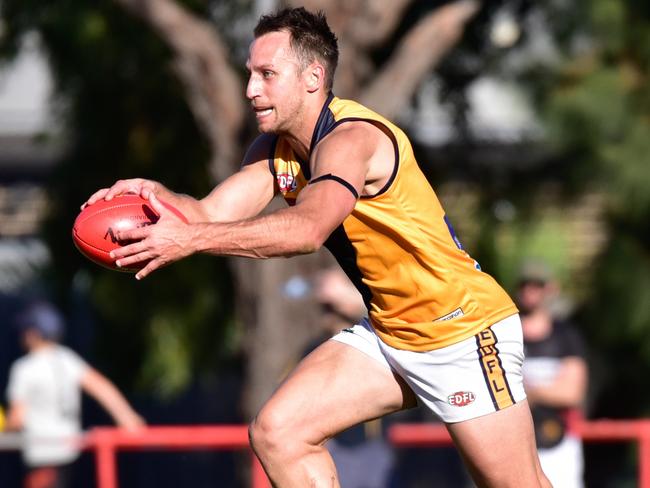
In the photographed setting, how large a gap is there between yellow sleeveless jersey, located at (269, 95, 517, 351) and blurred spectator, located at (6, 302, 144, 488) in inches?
142

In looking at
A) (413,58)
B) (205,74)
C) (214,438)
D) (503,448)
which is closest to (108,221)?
(503,448)

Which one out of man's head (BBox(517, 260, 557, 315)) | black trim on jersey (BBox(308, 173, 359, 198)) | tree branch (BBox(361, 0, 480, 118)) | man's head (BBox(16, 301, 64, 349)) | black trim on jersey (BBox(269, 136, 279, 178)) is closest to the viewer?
black trim on jersey (BBox(308, 173, 359, 198))

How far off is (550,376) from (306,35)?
343 centimetres

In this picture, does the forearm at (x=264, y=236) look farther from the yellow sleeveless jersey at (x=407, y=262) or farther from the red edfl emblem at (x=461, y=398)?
the red edfl emblem at (x=461, y=398)

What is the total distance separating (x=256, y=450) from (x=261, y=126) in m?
1.15

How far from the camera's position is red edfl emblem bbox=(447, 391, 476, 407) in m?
5.05

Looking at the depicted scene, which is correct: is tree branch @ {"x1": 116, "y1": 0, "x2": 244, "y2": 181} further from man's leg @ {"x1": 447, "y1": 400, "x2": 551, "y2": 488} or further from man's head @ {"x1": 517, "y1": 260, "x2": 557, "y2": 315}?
man's leg @ {"x1": 447, "y1": 400, "x2": 551, "y2": 488}

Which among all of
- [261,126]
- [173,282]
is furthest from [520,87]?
[261,126]

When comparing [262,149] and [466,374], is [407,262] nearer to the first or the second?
[466,374]

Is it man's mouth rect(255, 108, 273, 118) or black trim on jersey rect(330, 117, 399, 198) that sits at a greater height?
man's mouth rect(255, 108, 273, 118)

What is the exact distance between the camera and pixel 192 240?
4.39 metres

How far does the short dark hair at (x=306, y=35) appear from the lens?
4.96 meters

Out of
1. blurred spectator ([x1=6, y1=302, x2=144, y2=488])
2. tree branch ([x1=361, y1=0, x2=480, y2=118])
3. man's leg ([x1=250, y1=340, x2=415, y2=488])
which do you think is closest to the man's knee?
man's leg ([x1=250, y1=340, x2=415, y2=488])

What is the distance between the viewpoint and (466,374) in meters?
5.06
